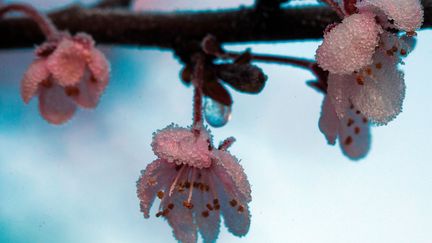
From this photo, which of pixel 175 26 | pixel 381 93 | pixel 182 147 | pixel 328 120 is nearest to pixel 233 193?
pixel 182 147

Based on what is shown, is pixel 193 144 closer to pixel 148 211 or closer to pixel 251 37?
pixel 148 211

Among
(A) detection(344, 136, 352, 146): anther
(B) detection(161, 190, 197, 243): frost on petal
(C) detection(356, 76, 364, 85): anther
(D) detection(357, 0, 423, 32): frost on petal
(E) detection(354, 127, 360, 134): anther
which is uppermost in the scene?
(E) detection(354, 127, 360, 134): anther

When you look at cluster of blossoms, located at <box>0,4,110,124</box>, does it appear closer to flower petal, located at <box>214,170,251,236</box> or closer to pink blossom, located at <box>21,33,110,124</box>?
pink blossom, located at <box>21,33,110,124</box>

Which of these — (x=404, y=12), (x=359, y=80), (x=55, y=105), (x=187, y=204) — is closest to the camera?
(x=404, y=12)

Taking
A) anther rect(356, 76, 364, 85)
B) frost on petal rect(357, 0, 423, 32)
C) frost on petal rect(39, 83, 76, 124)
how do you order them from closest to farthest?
frost on petal rect(357, 0, 423, 32) → anther rect(356, 76, 364, 85) → frost on petal rect(39, 83, 76, 124)

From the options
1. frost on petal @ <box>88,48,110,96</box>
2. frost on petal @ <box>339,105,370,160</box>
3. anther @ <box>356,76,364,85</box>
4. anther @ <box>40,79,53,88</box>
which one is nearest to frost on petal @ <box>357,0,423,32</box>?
anther @ <box>356,76,364,85</box>

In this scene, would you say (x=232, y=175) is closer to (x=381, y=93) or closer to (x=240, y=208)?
(x=240, y=208)

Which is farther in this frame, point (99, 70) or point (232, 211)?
point (99, 70)

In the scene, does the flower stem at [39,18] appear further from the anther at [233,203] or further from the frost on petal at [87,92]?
the anther at [233,203]
